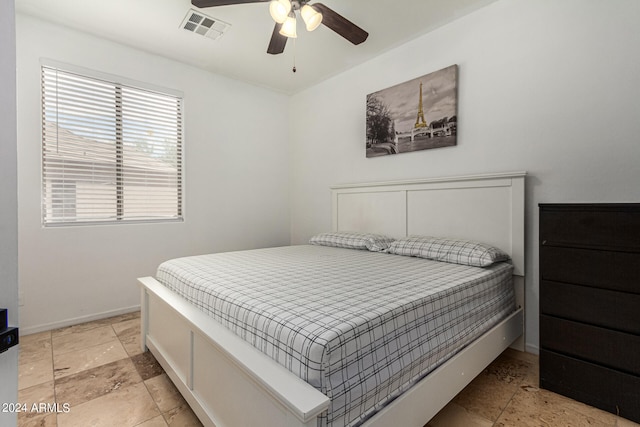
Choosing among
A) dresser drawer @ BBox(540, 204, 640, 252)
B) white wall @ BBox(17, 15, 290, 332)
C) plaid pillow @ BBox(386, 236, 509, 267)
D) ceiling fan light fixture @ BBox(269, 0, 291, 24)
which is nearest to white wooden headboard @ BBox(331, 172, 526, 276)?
plaid pillow @ BBox(386, 236, 509, 267)

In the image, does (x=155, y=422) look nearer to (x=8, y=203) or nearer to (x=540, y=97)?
(x=8, y=203)

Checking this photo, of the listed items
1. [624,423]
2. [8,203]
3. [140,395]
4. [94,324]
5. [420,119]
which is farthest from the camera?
[420,119]

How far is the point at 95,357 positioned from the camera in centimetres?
205

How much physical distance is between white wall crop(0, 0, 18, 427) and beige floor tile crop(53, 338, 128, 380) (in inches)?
71.4

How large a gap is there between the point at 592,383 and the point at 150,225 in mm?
3569

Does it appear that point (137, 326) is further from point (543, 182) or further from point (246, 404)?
point (543, 182)

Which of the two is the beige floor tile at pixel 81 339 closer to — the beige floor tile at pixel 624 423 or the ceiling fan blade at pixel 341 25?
the ceiling fan blade at pixel 341 25

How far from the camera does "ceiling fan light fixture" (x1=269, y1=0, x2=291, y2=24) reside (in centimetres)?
177

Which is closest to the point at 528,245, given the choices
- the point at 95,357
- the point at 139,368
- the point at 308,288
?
the point at 308,288

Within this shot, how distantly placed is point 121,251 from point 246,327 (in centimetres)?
228

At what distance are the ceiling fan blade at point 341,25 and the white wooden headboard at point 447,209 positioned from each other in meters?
1.30

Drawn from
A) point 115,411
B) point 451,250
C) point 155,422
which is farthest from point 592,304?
point 115,411

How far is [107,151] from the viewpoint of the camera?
2.79 metres

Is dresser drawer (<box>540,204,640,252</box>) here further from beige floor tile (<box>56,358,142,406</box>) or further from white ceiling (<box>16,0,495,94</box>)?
beige floor tile (<box>56,358,142,406</box>)
